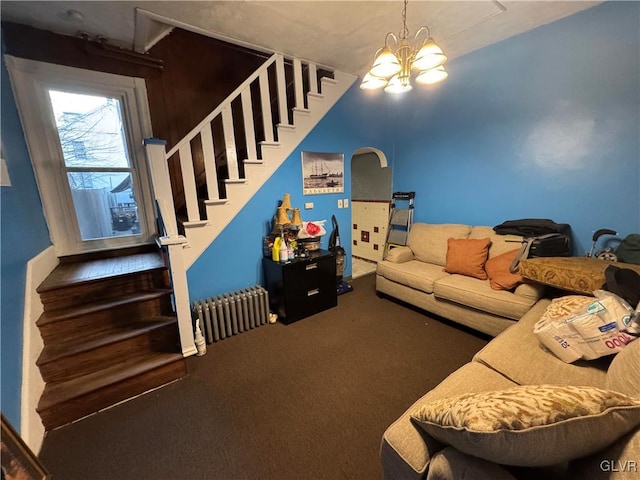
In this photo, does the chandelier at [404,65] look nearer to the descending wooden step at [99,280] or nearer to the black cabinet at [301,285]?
the black cabinet at [301,285]

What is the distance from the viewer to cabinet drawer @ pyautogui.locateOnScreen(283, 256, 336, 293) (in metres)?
2.62

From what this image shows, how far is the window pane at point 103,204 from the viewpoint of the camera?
8.05 ft

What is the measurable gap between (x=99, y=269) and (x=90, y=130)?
1352 millimetres

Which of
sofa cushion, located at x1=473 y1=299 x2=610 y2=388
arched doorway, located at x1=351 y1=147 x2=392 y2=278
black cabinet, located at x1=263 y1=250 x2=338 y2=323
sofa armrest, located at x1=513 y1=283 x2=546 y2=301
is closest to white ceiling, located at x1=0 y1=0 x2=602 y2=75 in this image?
arched doorway, located at x1=351 y1=147 x2=392 y2=278

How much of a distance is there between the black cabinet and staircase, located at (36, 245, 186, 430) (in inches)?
39.0

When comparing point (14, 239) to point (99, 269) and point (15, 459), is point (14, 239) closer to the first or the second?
point (99, 269)

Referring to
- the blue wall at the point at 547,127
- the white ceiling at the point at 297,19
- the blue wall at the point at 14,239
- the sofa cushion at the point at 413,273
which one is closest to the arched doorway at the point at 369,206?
the blue wall at the point at 547,127

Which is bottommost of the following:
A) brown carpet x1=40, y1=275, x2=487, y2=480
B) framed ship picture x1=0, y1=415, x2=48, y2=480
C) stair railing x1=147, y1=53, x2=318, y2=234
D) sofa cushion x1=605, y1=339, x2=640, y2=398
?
brown carpet x1=40, y1=275, x2=487, y2=480

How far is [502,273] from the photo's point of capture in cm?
233

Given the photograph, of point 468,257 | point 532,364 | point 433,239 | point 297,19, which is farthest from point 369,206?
point 532,364

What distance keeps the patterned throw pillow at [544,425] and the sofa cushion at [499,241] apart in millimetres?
2135

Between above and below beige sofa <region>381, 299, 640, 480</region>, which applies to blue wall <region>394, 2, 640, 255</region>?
above

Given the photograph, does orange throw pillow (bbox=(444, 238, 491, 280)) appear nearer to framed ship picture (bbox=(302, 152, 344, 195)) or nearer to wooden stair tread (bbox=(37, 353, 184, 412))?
framed ship picture (bbox=(302, 152, 344, 195))

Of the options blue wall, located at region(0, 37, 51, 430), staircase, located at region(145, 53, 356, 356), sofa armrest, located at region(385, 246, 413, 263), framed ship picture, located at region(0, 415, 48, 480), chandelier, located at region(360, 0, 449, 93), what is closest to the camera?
framed ship picture, located at region(0, 415, 48, 480)
